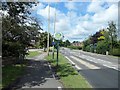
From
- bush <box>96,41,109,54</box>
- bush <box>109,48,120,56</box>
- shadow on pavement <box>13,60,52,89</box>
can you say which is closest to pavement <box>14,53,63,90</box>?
shadow on pavement <box>13,60,52,89</box>

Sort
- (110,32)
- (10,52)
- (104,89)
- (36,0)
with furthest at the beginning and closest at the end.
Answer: (110,32) < (10,52) < (36,0) < (104,89)

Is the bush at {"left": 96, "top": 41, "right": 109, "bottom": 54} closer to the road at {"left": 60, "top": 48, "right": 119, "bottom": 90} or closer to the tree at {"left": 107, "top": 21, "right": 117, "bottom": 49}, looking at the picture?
the tree at {"left": 107, "top": 21, "right": 117, "bottom": 49}

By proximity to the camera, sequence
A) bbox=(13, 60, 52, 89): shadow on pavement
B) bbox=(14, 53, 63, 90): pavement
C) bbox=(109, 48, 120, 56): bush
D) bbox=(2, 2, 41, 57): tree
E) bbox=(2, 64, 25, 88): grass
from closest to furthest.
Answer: bbox=(14, 53, 63, 90): pavement
bbox=(13, 60, 52, 89): shadow on pavement
bbox=(2, 64, 25, 88): grass
bbox=(2, 2, 41, 57): tree
bbox=(109, 48, 120, 56): bush

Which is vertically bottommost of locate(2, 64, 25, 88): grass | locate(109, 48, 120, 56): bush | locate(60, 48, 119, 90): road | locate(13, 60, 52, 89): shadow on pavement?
locate(13, 60, 52, 89): shadow on pavement

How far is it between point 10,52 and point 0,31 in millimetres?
8578

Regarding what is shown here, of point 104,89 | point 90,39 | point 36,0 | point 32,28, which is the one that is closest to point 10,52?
point 32,28

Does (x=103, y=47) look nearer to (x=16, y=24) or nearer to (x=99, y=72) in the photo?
(x=99, y=72)

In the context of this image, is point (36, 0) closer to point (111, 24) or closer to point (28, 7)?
point (28, 7)

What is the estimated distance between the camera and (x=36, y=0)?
17.0 metres

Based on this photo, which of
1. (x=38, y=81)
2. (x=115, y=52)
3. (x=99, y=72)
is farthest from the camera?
(x=115, y=52)

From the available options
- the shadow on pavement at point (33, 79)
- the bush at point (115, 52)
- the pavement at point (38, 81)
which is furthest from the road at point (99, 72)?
the bush at point (115, 52)

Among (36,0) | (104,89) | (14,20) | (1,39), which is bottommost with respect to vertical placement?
(104,89)

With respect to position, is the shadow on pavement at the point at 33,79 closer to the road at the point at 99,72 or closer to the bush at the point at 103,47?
the road at the point at 99,72

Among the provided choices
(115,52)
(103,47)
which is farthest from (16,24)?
(103,47)
